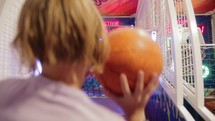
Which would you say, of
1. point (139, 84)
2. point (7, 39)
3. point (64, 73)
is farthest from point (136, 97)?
point (7, 39)

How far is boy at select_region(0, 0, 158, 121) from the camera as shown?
0.59 metres

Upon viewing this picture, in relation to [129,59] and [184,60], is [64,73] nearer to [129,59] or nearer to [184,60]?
[129,59]

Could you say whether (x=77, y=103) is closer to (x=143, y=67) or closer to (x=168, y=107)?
(x=143, y=67)

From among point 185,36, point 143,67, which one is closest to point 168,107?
point 185,36

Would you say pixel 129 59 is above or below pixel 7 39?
below

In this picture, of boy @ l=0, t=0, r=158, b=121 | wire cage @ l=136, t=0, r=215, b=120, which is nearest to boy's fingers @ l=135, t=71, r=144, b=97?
boy @ l=0, t=0, r=158, b=121

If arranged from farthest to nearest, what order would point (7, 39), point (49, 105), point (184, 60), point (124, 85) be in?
1. point (184, 60)
2. point (7, 39)
3. point (124, 85)
4. point (49, 105)

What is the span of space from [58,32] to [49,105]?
6.8 inches

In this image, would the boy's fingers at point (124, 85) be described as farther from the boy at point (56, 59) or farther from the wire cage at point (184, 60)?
the wire cage at point (184, 60)

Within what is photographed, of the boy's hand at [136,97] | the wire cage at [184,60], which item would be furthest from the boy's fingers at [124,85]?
the wire cage at [184,60]

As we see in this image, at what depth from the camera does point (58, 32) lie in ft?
1.99

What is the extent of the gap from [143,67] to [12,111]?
43 cm

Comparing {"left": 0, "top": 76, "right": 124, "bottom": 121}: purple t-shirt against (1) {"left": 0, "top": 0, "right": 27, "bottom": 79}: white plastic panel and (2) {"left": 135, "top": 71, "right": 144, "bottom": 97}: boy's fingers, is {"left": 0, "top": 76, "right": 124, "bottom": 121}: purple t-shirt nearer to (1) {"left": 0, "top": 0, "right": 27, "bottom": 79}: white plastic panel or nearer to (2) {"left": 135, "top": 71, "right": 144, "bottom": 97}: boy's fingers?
(2) {"left": 135, "top": 71, "right": 144, "bottom": 97}: boy's fingers

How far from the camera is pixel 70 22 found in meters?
0.61
